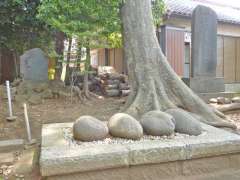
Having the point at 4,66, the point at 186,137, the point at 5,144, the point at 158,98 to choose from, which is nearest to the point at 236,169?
the point at 186,137

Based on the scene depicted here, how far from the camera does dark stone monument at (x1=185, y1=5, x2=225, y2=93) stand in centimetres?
730

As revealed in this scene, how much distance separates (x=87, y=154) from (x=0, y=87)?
6478 mm

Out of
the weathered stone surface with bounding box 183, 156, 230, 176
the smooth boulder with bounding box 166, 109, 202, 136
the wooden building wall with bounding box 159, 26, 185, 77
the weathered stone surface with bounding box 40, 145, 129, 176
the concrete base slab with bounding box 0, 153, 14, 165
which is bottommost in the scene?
the concrete base slab with bounding box 0, 153, 14, 165

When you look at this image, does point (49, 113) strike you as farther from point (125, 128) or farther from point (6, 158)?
point (125, 128)

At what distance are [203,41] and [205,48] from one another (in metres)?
0.20

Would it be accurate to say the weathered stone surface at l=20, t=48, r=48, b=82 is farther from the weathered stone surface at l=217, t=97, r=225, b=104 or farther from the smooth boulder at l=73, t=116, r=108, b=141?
the smooth boulder at l=73, t=116, r=108, b=141

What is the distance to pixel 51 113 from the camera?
645 centimetres

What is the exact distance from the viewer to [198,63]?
736cm

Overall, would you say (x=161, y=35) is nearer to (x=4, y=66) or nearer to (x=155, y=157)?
(x=4, y=66)

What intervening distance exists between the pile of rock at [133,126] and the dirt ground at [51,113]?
1.69 m

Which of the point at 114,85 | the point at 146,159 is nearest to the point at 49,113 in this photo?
the point at 114,85

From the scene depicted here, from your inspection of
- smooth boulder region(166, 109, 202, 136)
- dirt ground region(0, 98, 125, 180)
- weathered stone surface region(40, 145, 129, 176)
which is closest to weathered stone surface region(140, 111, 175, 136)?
smooth boulder region(166, 109, 202, 136)

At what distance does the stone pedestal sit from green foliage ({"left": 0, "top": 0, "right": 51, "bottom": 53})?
545 cm

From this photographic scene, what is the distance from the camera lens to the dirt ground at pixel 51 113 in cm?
516
